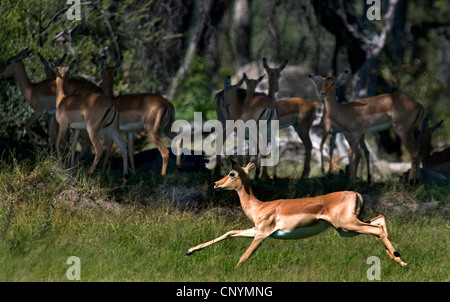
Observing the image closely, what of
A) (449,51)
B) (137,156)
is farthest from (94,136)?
(449,51)

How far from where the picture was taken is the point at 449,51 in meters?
26.5

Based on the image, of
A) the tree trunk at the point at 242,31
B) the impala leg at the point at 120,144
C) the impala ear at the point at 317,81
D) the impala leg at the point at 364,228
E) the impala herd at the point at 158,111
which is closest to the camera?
the impala leg at the point at 364,228

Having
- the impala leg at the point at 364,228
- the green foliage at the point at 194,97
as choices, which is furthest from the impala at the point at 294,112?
the impala leg at the point at 364,228

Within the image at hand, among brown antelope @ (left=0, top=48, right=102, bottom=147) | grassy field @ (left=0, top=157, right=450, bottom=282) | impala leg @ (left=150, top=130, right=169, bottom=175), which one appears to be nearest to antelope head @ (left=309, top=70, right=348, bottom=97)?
grassy field @ (left=0, top=157, right=450, bottom=282)

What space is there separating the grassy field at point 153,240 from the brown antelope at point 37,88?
125 centimetres

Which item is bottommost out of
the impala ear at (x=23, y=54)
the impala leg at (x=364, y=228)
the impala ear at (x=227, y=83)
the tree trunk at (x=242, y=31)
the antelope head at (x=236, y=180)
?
the tree trunk at (x=242, y=31)

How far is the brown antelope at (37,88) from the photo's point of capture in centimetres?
1015

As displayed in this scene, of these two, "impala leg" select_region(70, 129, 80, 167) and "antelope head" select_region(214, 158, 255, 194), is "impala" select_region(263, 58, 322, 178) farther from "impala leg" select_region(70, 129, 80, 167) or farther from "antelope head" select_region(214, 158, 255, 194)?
"antelope head" select_region(214, 158, 255, 194)

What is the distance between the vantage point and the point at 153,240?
6973 millimetres

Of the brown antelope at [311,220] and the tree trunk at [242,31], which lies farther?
the tree trunk at [242,31]

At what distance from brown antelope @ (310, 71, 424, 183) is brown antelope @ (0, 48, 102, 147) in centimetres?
311

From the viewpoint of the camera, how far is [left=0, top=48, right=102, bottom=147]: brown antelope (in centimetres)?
1015

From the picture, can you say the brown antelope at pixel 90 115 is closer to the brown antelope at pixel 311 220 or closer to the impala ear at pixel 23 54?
the impala ear at pixel 23 54

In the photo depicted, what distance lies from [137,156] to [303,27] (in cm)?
311
